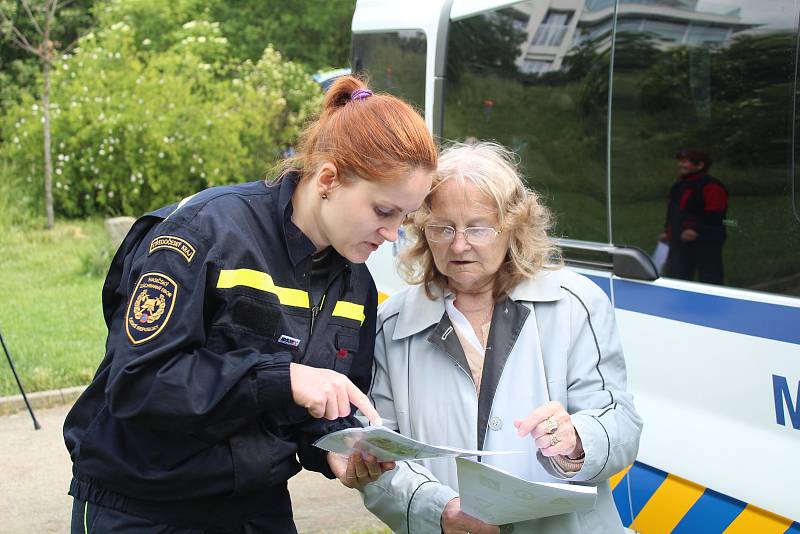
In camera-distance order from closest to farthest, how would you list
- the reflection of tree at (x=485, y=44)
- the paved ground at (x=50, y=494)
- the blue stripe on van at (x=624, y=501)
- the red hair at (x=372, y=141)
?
1. the red hair at (x=372, y=141)
2. the blue stripe on van at (x=624, y=501)
3. the reflection of tree at (x=485, y=44)
4. the paved ground at (x=50, y=494)

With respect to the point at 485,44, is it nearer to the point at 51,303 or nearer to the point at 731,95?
the point at 731,95

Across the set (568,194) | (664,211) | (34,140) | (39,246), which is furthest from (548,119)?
(34,140)

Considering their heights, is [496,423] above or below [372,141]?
below

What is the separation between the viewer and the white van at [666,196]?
2.84 metres

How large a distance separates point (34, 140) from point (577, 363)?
1441 centimetres

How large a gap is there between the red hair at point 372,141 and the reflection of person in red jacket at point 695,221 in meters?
1.30

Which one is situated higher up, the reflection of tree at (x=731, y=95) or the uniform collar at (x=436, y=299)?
the reflection of tree at (x=731, y=95)

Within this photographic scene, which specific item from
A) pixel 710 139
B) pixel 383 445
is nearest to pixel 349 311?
pixel 383 445

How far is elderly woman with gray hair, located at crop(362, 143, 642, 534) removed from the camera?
2297 mm

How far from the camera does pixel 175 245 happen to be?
196cm

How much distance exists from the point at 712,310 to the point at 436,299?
102 cm

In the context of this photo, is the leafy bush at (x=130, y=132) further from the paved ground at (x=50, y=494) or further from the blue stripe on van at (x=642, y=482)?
the blue stripe on van at (x=642, y=482)

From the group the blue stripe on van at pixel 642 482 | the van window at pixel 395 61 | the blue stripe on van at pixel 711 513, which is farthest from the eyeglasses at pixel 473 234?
the van window at pixel 395 61

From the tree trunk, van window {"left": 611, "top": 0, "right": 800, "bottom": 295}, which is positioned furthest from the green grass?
van window {"left": 611, "top": 0, "right": 800, "bottom": 295}
